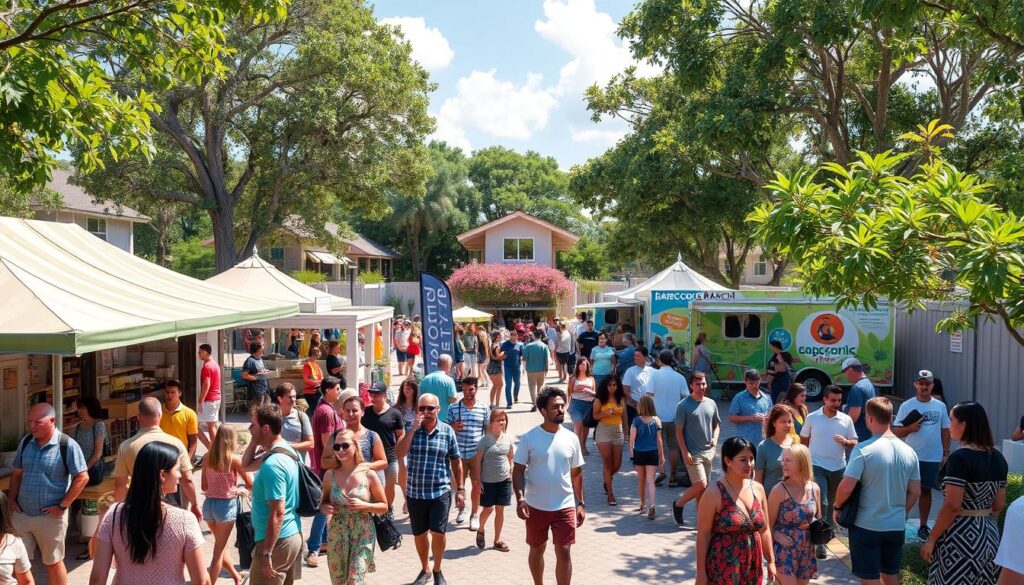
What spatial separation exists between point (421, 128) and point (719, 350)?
1311 centimetres

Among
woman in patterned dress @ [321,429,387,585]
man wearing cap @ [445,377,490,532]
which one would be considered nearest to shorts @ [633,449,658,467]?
man wearing cap @ [445,377,490,532]

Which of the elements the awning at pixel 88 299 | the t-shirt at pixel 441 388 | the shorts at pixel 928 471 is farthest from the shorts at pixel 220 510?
the shorts at pixel 928 471

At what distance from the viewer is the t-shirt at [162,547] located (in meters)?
3.85

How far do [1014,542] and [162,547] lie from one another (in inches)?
154

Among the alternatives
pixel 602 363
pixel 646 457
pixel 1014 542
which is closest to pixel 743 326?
pixel 602 363

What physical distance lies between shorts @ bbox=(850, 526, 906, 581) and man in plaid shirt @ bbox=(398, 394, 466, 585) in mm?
3169

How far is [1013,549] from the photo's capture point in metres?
3.68

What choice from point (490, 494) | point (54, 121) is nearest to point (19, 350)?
point (54, 121)

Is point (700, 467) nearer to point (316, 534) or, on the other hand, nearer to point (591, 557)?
point (591, 557)

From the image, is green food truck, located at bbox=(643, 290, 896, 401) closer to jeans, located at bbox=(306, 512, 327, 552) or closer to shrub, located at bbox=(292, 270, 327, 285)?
jeans, located at bbox=(306, 512, 327, 552)

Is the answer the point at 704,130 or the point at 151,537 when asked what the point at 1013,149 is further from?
the point at 151,537

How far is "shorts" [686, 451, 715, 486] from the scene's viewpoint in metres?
8.40

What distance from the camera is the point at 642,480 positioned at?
30.2ft

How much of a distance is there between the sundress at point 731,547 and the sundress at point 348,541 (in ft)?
7.80
